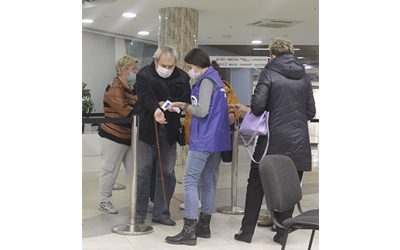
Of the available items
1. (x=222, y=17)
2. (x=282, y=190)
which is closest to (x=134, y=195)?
(x=282, y=190)

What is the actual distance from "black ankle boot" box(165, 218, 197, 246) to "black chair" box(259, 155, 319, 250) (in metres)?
1.21

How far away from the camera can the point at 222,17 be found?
1288cm

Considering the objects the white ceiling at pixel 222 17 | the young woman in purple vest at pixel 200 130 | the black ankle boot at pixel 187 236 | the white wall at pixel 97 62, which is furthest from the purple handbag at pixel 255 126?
the white wall at pixel 97 62

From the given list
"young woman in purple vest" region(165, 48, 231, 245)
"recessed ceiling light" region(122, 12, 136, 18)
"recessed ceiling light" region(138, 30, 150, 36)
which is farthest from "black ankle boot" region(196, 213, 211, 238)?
"recessed ceiling light" region(138, 30, 150, 36)

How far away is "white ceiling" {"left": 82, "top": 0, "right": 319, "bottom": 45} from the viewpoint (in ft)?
36.4

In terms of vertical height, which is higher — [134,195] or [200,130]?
[200,130]

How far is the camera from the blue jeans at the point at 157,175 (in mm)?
5164

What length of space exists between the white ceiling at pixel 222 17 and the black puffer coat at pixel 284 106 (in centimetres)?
447

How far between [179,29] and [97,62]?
6015 mm

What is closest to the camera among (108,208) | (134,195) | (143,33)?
(134,195)

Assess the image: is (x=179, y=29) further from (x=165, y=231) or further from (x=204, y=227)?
(x=204, y=227)
